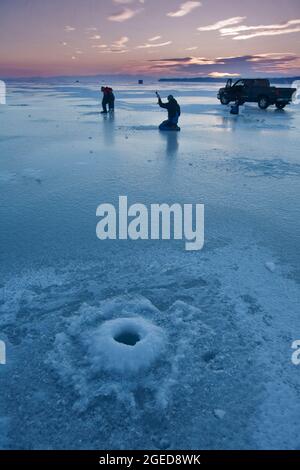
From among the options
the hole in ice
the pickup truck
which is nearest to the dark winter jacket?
the pickup truck

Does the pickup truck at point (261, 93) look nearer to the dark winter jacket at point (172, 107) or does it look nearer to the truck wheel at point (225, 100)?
the truck wheel at point (225, 100)

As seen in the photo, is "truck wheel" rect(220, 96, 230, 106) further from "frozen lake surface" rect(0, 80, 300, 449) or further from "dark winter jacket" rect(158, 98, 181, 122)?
"frozen lake surface" rect(0, 80, 300, 449)

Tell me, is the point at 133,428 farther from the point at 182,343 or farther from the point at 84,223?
the point at 84,223

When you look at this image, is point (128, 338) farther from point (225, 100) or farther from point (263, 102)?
point (225, 100)

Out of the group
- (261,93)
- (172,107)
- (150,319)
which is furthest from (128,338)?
(261,93)

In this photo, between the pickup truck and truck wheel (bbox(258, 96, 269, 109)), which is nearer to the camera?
the pickup truck

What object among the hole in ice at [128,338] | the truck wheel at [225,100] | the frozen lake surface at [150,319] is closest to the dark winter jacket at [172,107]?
the frozen lake surface at [150,319]
